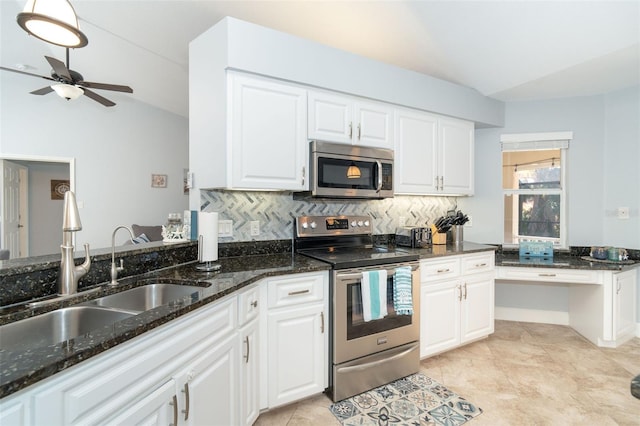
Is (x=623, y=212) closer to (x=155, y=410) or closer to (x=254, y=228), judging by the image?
(x=254, y=228)

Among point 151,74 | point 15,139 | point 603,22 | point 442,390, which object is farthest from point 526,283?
point 15,139

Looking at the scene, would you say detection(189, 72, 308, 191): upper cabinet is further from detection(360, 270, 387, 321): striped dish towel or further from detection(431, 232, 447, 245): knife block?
detection(431, 232, 447, 245): knife block

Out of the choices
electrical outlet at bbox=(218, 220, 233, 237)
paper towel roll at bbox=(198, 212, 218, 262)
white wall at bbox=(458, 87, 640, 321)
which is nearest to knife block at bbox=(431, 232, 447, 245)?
white wall at bbox=(458, 87, 640, 321)

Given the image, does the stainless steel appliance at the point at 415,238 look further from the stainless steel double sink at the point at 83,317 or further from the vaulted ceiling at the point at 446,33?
the stainless steel double sink at the point at 83,317

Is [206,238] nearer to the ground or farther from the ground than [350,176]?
nearer to the ground

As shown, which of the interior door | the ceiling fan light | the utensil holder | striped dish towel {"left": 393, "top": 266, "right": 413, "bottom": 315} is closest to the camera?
striped dish towel {"left": 393, "top": 266, "right": 413, "bottom": 315}

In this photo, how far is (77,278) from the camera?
137 centimetres

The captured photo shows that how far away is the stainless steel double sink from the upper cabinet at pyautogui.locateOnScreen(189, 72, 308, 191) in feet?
2.48

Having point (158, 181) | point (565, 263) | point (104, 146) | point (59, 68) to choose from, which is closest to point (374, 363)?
point (565, 263)

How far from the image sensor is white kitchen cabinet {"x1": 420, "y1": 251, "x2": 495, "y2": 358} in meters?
2.52

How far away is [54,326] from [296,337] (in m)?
1.21

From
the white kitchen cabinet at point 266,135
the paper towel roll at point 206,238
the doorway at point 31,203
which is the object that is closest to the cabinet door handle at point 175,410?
the paper towel roll at point 206,238

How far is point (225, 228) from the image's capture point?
2.36m

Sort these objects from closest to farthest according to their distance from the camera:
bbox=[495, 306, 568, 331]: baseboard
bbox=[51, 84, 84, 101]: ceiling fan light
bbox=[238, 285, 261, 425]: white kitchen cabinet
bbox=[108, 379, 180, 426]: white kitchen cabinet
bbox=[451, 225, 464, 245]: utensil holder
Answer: bbox=[108, 379, 180, 426]: white kitchen cabinet
bbox=[238, 285, 261, 425]: white kitchen cabinet
bbox=[51, 84, 84, 101]: ceiling fan light
bbox=[451, 225, 464, 245]: utensil holder
bbox=[495, 306, 568, 331]: baseboard
